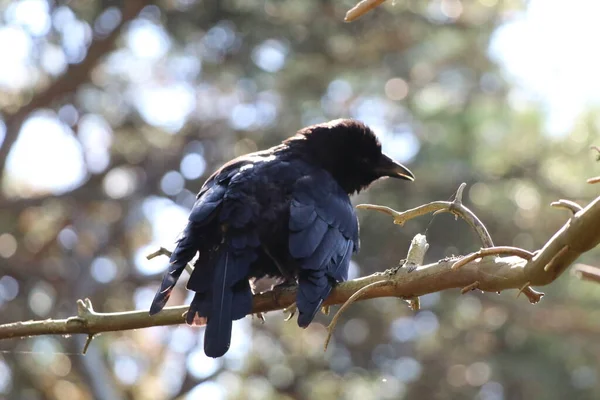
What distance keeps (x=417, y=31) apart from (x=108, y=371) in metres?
6.87

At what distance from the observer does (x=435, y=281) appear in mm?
2814

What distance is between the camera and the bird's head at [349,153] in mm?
5199

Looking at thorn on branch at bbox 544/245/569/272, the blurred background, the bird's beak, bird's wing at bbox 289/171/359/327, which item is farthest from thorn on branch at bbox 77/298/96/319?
the blurred background

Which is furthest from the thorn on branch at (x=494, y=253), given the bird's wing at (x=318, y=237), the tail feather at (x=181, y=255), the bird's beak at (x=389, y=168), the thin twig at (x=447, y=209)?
the bird's beak at (x=389, y=168)

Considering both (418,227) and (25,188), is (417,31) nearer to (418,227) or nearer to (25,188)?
(418,227)

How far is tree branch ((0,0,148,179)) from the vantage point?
1181cm

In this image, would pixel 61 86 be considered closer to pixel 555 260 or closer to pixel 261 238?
pixel 261 238

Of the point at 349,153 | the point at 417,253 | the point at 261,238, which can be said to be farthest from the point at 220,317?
the point at 349,153

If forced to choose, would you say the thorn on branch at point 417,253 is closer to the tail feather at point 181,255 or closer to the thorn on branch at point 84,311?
the tail feather at point 181,255

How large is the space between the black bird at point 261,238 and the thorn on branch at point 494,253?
0.93m

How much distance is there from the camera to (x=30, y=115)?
492 inches

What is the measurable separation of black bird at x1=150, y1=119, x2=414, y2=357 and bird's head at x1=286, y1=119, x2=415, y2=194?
182 mm

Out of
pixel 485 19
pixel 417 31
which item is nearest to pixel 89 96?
pixel 417 31

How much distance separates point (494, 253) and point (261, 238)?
1.62 meters
